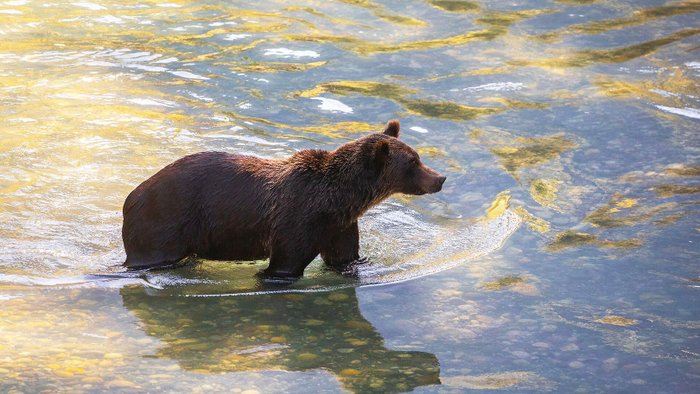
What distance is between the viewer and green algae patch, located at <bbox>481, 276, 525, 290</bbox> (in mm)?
8125

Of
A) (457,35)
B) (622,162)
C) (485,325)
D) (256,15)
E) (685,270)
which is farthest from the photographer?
(256,15)

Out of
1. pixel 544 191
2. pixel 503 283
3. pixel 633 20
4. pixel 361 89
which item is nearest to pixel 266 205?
pixel 503 283

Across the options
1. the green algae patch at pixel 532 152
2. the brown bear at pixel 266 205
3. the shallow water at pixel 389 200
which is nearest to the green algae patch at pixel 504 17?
the shallow water at pixel 389 200

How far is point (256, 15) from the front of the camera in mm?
16547

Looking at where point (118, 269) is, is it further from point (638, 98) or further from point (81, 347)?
point (638, 98)

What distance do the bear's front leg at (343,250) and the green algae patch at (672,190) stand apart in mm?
3203

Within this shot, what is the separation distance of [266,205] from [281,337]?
5.46 feet

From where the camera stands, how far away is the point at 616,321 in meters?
7.40

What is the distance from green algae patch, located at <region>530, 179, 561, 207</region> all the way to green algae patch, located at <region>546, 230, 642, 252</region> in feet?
2.71

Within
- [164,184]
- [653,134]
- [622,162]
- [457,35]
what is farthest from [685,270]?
[457,35]

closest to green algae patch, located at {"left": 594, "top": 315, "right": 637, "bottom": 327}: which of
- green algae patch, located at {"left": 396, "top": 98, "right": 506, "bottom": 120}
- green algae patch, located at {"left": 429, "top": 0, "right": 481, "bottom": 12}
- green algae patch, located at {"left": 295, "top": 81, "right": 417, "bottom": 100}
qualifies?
green algae patch, located at {"left": 396, "top": 98, "right": 506, "bottom": 120}

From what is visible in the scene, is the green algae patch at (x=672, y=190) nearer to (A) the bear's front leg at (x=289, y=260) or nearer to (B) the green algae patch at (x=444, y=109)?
(B) the green algae patch at (x=444, y=109)

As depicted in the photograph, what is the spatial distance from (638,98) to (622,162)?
2.13 metres

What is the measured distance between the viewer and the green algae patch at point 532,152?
11.0 m
